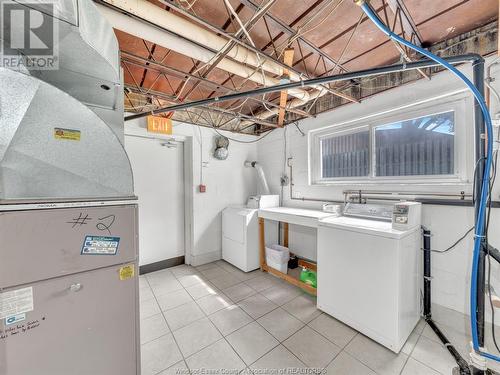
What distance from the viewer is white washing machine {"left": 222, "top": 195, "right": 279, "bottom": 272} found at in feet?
9.46

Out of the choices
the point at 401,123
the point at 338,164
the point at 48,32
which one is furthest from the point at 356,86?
the point at 48,32

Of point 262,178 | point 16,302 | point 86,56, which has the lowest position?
point 16,302

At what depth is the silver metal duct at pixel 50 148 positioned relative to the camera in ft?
2.38

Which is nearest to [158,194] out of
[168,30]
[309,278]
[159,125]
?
[159,125]

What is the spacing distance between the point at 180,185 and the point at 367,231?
274cm

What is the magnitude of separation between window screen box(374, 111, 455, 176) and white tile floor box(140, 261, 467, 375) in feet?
4.95

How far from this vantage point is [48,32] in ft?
2.46

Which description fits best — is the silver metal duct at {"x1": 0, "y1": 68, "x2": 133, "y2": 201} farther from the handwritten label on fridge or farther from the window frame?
the window frame

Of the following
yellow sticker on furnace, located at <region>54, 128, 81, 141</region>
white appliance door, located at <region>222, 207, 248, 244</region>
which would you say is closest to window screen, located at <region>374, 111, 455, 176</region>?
white appliance door, located at <region>222, 207, 248, 244</region>

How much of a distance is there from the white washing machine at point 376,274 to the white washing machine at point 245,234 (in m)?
1.15

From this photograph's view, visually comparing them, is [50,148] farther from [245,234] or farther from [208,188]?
[208,188]

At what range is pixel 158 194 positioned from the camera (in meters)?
3.05

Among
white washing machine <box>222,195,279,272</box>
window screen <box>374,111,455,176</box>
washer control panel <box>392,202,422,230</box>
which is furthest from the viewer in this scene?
white washing machine <box>222,195,279,272</box>

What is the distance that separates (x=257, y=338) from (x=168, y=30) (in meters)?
2.52
